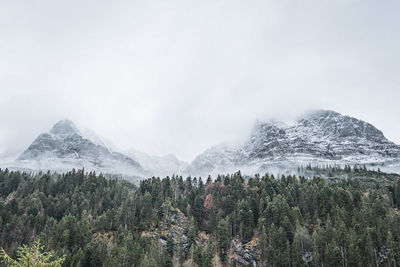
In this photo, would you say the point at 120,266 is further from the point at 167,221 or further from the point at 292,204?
the point at 292,204

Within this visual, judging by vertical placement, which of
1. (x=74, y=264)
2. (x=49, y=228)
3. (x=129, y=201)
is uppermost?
(x=129, y=201)

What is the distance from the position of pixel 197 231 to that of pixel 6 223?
7846cm

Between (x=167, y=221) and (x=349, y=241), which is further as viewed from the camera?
(x=167, y=221)

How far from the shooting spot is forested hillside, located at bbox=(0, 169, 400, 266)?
300ft

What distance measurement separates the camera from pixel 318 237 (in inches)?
3755

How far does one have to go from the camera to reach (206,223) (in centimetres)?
13025

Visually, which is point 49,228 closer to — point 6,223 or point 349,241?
point 6,223

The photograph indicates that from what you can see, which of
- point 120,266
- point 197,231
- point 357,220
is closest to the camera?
point 120,266

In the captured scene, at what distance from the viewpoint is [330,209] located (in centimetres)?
11738

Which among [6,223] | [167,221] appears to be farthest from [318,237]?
[6,223]

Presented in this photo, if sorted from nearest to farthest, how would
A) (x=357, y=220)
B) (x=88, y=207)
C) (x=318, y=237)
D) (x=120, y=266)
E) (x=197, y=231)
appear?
(x=120, y=266), (x=318, y=237), (x=357, y=220), (x=197, y=231), (x=88, y=207)

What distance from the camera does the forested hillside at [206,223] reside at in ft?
300

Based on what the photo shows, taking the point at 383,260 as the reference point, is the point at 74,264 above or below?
below

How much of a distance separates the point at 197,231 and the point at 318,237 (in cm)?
5211
